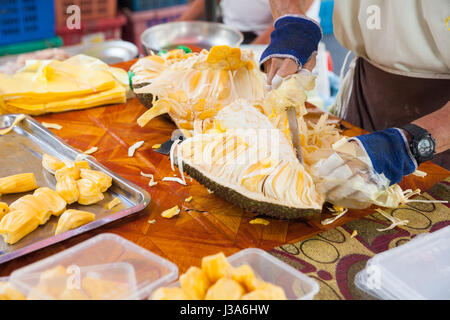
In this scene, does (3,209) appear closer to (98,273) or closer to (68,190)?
(68,190)

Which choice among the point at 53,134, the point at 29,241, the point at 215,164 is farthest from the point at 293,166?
the point at 53,134

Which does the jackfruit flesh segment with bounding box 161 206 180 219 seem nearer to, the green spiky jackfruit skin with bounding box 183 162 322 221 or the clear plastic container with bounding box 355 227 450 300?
the green spiky jackfruit skin with bounding box 183 162 322 221

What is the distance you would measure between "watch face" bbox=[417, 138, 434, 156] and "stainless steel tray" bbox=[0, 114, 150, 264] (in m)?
0.76

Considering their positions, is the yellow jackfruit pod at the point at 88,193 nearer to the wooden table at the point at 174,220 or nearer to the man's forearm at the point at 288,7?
the wooden table at the point at 174,220

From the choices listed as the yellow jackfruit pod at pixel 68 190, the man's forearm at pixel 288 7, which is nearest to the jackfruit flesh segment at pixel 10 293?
the yellow jackfruit pod at pixel 68 190

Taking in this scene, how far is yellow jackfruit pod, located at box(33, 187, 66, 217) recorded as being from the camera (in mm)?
1321

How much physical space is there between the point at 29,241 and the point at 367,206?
891 millimetres

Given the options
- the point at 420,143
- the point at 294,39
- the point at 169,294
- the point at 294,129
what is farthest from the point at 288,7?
the point at 169,294

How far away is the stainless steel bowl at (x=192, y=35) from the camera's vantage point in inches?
103

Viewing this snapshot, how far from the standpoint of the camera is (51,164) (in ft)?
5.04

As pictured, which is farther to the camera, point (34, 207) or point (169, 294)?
point (34, 207)

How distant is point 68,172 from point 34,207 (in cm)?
20

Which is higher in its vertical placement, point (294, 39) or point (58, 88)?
point (294, 39)

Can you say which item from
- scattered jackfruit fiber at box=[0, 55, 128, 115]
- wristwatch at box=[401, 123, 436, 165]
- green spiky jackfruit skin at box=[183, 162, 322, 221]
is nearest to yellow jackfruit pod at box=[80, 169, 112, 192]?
green spiky jackfruit skin at box=[183, 162, 322, 221]
